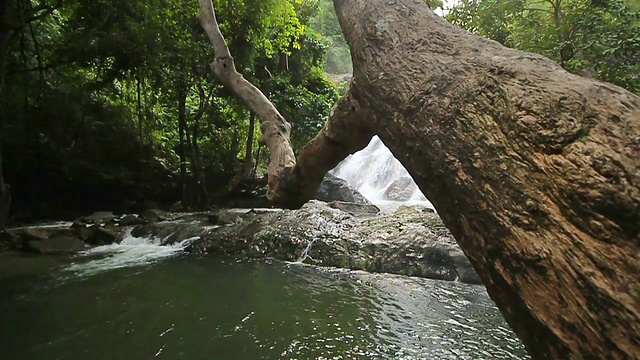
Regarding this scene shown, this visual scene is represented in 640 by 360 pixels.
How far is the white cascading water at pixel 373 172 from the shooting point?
17.8m

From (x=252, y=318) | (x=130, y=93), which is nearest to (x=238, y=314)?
(x=252, y=318)

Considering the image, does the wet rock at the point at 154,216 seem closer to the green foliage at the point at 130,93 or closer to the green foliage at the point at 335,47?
the green foliage at the point at 130,93

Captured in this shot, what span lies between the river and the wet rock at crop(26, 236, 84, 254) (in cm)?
79

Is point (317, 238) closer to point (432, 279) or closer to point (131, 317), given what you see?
point (432, 279)

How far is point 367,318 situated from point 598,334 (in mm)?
3465

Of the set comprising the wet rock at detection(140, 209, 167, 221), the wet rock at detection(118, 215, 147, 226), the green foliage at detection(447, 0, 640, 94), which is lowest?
the wet rock at detection(118, 215, 147, 226)

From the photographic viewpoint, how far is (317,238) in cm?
655

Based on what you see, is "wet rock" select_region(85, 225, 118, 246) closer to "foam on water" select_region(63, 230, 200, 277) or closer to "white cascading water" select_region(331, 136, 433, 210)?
"foam on water" select_region(63, 230, 200, 277)

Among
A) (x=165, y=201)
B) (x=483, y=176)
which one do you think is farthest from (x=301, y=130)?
(x=483, y=176)

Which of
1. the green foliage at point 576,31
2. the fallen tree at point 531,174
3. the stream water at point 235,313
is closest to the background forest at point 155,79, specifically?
the green foliage at point 576,31

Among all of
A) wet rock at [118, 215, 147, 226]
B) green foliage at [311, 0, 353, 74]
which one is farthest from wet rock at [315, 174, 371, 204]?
green foliage at [311, 0, 353, 74]

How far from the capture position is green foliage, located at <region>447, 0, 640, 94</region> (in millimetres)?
4414

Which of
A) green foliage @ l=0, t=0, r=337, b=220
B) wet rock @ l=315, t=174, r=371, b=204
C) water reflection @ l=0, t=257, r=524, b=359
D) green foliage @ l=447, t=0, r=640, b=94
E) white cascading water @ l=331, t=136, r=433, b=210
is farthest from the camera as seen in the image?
white cascading water @ l=331, t=136, r=433, b=210

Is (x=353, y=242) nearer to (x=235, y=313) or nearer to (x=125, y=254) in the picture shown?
(x=235, y=313)
